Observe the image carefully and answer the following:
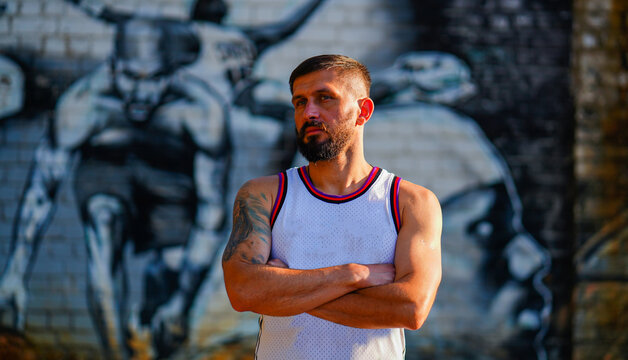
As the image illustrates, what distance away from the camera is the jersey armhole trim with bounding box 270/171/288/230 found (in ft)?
7.95

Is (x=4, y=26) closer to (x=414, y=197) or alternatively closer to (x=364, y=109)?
(x=364, y=109)

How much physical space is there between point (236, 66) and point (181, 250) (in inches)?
72.8

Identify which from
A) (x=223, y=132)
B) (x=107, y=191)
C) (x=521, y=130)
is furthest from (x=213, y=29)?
(x=521, y=130)

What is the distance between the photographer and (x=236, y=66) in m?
5.28

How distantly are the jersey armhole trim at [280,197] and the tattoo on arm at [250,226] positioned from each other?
2cm

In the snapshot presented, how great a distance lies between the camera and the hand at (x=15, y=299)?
515 centimetres

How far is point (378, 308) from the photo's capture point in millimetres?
2227

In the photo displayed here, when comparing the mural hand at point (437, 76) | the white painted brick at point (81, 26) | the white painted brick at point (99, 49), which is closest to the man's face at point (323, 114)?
the mural hand at point (437, 76)

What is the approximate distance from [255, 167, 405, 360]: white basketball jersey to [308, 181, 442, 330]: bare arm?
7 centimetres

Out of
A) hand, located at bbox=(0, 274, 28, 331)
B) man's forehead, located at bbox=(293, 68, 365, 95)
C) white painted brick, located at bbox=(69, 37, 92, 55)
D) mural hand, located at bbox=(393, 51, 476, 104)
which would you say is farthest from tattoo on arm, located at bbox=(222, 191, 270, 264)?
hand, located at bbox=(0, 274, 28, 331)

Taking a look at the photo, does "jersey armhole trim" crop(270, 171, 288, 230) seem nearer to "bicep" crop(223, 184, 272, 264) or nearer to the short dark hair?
"bicep" crop(223, 184, 272, 264)

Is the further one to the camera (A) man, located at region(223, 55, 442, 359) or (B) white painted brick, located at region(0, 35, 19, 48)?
(B) white painted brick, located at region(0, 35, 19, 48)

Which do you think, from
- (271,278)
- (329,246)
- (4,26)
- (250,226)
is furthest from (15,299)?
(329,246)

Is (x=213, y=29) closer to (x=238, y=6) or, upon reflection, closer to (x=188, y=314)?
(x=238, y=6)
